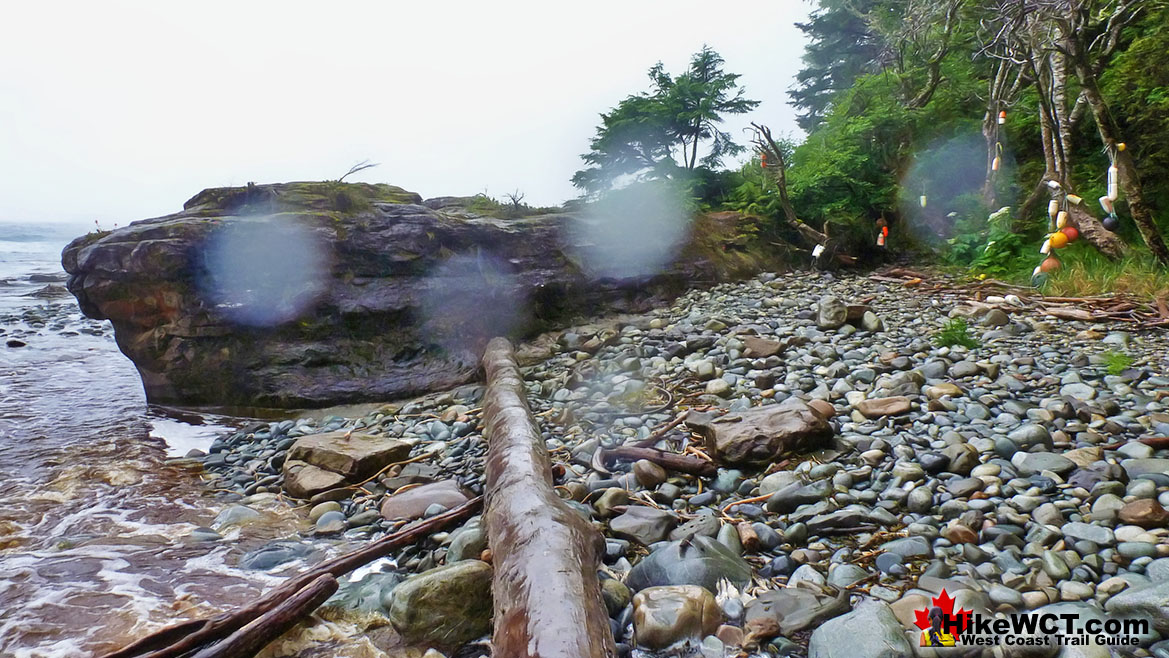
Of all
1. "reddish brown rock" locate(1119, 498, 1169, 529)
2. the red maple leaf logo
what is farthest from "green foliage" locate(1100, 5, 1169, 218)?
the red maple leaf logo

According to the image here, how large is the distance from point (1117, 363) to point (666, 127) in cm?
823

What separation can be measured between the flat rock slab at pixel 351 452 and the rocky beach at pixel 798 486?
0.02 meters

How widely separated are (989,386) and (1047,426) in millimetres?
592

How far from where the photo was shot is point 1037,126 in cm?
823

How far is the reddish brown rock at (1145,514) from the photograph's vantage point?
1.88m

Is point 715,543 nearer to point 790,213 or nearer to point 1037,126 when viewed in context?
point 790,213

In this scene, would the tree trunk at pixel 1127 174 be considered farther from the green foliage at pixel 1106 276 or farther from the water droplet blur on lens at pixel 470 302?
the water droplet blur on lens at pixel 470 302

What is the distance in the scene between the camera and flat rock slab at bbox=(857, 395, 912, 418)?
3092 mm

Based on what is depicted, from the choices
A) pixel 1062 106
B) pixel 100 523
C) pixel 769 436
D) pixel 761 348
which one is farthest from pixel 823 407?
pixel 1062 106

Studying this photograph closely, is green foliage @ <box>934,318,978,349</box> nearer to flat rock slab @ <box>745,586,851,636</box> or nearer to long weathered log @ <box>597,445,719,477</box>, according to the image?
long weathered log @ <box>597,445,719,477</box>

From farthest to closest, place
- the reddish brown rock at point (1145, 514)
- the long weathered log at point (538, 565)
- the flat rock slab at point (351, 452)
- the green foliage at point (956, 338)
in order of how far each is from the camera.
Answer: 1. the green foliage at point (956, 338)
2. the flat rock slab at point (351, 452)
3. the reddish brown rock at point (1145, 514)
4. the long weathered log at point (538, 565)

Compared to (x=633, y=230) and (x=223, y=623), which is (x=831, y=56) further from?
(x=223, y=623)

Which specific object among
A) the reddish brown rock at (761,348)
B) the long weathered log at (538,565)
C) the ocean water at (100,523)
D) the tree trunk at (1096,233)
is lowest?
the ocean water at (100,523)

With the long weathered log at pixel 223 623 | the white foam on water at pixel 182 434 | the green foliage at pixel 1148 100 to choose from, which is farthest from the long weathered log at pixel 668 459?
the green foliage at pixel 1148 100
